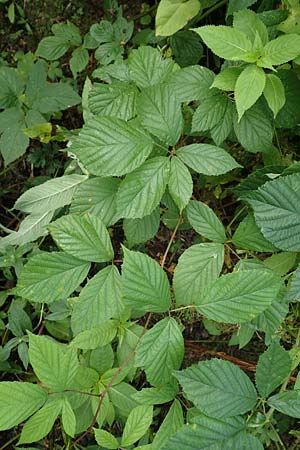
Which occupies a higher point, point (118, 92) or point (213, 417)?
point (118, 92)

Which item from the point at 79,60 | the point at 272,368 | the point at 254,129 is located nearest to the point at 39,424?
the point at 272,368

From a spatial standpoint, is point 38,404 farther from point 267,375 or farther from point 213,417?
point 267,375

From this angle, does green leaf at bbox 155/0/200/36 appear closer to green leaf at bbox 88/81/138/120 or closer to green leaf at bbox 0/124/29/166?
green leaf at bbox 88/81/138/120

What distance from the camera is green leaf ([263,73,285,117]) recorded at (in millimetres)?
1223

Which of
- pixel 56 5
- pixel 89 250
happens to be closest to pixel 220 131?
pixel 89 250

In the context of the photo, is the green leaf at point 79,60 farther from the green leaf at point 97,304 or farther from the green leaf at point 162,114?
the green leaf at point 97,304

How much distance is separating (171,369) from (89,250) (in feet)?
1.03

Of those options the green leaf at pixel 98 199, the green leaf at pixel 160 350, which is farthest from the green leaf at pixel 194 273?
the green leaf at pixel 98 199

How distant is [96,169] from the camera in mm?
1155

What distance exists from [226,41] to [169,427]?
89 centimetres

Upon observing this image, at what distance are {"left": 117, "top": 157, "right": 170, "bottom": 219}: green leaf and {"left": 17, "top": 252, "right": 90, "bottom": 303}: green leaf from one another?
6.7 inches

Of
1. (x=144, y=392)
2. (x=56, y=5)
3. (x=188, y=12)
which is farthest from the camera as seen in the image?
(x=56, y=5)

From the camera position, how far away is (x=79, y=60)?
2.09 metres

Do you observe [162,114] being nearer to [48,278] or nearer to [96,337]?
[48,278]
